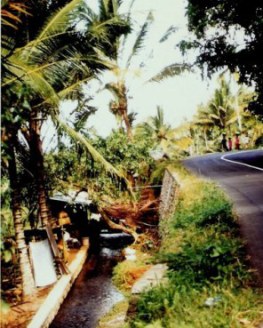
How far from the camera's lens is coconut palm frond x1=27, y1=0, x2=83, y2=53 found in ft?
29.2

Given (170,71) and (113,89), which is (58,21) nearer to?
(113,89)

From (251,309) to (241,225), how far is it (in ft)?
10.8

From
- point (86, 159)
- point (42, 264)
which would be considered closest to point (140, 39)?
point (86, 159)

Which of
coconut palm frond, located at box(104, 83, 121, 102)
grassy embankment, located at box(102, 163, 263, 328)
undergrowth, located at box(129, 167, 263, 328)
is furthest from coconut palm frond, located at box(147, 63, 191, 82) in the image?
undergrowth, located at box(129, 167, 263, 328)

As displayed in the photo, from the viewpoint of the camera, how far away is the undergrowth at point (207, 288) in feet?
15.9

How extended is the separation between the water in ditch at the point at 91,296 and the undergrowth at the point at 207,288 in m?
3.14

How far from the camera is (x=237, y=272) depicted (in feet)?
18.8

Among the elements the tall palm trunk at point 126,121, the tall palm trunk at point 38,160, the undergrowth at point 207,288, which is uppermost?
the tall palm trunk at point 126,121

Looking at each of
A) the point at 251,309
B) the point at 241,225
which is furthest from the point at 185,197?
the point at 251,309

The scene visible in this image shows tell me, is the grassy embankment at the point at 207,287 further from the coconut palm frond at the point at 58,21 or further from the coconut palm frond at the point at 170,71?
the coconut palm frond at the point at 170,71

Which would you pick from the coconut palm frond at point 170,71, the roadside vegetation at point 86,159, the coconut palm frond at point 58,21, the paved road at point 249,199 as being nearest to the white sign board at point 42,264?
the roadside vegetation at point 86,159

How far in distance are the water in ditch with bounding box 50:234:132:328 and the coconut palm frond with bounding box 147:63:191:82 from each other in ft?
27.3

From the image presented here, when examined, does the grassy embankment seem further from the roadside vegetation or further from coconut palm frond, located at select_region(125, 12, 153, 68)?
coconut palm frond, located at select_region(125, 12, 153, 68)

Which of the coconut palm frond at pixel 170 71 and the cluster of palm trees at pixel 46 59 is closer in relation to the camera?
the cluster of palm trees at pixel 46 59
